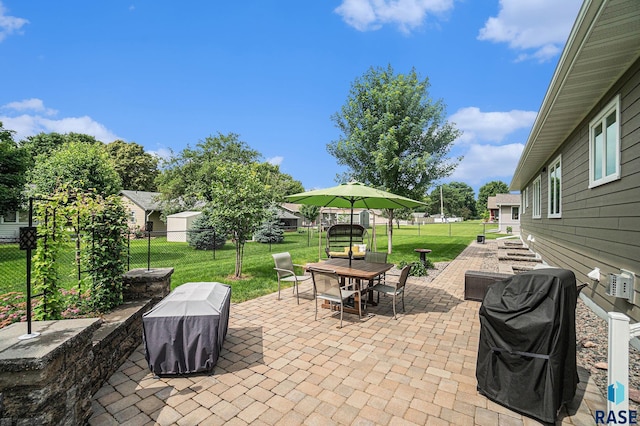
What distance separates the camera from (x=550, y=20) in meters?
4.95

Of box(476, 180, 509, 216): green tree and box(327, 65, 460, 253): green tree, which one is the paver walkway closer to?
box(327, 65, 460, 253): green tree

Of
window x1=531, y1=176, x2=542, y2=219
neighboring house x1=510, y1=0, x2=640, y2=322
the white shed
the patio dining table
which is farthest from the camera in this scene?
the white shed

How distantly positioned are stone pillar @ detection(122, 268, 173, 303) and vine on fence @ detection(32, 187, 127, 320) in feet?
0.99

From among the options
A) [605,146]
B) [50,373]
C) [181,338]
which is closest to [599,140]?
[605,146]

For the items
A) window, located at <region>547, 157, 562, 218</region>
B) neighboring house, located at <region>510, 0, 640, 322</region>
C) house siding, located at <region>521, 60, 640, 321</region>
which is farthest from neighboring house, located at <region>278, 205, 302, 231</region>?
neighboring house, located at <region>510, 0, 640, 322</region>

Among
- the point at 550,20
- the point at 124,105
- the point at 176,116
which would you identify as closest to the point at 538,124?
the point at 550,20

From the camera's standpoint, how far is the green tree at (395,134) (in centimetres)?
1241

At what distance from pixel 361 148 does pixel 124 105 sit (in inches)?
456

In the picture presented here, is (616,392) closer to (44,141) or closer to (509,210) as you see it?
(509,210)

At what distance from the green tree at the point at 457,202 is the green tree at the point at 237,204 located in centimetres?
6896

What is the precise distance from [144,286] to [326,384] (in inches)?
116

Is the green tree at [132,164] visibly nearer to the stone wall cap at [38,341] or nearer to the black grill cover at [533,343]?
the stone wall cap at [38,341]

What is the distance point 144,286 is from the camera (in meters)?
4.23

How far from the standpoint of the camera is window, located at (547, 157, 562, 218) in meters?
7.51
